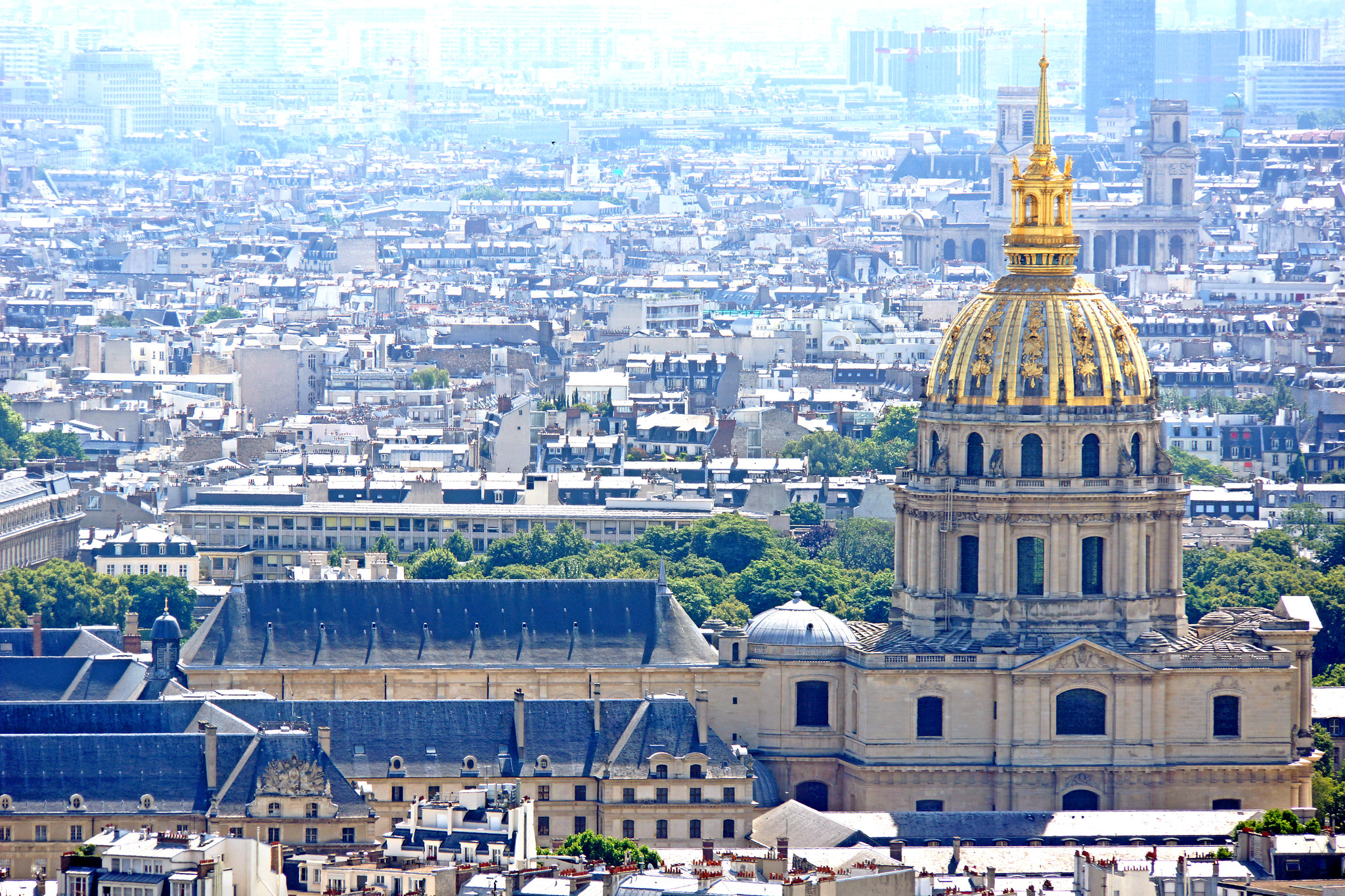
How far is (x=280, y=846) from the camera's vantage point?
97375 mm

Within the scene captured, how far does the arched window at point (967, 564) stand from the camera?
116938 mm

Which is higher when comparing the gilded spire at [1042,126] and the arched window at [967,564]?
the gilded spire at [1042,126]

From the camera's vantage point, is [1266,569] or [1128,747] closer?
[1128,747]

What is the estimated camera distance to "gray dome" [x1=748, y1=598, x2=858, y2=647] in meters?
116

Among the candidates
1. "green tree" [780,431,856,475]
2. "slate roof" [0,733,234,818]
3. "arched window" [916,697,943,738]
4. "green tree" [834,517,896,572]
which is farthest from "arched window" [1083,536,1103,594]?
"green tree" [780,431,856,475]

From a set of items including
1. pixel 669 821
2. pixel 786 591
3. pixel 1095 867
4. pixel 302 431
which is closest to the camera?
pixel 1095 867

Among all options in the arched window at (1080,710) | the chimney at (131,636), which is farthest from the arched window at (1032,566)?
the chimney at (131,636)

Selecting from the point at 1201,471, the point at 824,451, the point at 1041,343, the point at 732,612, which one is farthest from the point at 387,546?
the point at 1041,343

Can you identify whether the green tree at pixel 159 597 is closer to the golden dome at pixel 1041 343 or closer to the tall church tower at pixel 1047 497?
the tall church tower at pixel 1047 497

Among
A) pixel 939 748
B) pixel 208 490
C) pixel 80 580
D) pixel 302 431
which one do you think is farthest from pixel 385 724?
pixel 302 431

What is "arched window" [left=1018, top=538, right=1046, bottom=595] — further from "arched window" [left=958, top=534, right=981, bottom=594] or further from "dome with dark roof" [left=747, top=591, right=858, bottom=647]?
"dome with dark roof" [left=747, top=591, right=858, bottom=647]

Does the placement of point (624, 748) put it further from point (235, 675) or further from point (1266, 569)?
point (1266, 569)

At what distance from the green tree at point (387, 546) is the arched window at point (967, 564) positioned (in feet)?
113

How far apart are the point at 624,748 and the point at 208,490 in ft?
164
